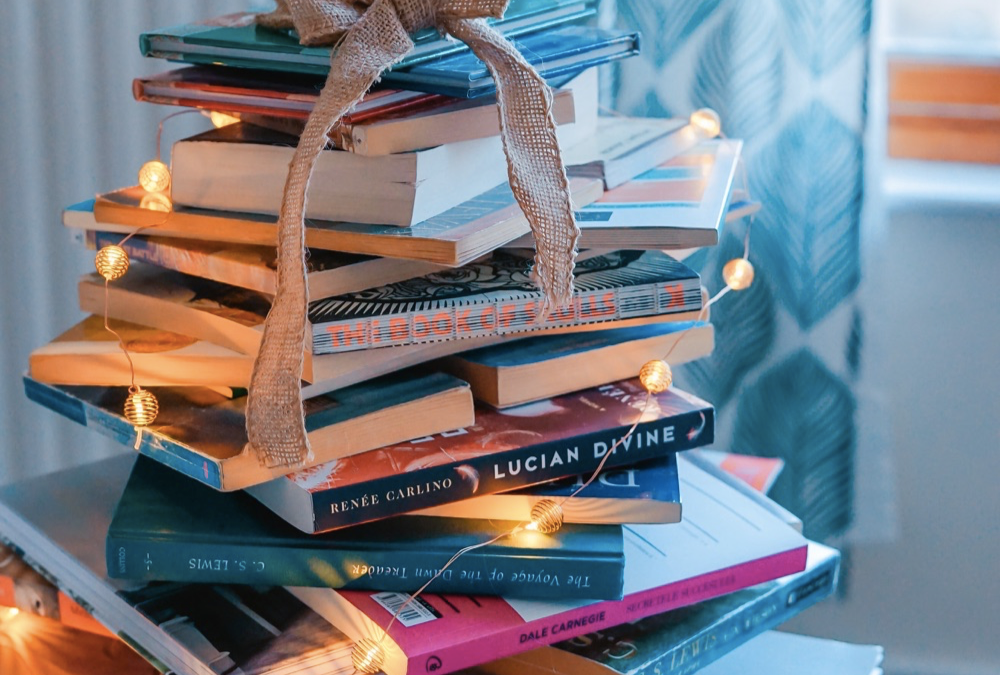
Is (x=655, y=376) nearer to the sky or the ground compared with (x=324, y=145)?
nearer to the ground

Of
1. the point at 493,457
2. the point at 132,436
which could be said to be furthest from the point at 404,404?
the point at 132,436

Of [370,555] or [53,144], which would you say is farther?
[53,144]

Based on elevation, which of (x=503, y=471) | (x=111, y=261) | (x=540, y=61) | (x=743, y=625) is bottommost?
(x=743, y=625)

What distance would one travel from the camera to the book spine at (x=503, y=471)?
22.1 inches

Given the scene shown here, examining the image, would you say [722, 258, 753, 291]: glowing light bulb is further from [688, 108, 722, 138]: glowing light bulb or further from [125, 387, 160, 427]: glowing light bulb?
[125, 387, 160, 427]: glowing light bulb

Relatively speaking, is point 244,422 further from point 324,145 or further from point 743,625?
point 743,625

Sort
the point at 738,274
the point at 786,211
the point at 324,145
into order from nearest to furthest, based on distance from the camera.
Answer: the point at 324,145, the point at 738,274, the point at 786,211

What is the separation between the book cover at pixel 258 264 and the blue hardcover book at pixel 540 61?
4.1 inches

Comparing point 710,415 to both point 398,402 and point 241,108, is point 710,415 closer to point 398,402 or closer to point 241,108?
point 398,402

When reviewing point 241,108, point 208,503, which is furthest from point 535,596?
point 241,108

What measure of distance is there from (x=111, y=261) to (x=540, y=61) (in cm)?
29

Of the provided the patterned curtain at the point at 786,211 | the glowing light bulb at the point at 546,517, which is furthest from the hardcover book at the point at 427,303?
the patterned curtain at the point at 786,211

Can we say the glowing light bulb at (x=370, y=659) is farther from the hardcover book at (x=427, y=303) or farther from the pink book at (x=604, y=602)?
the hardcover book at (x=427, y=303)

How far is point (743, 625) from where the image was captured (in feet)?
2.14
